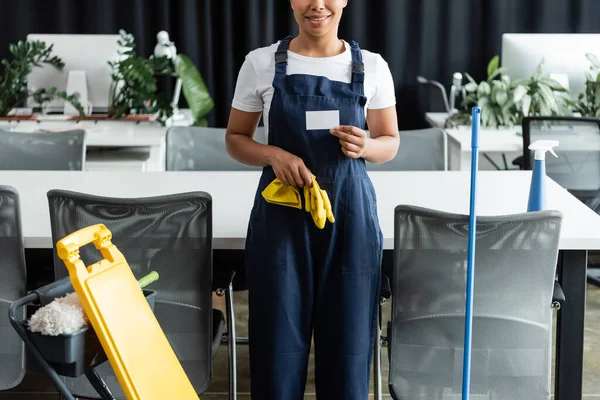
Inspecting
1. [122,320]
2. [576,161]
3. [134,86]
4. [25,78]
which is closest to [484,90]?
[576,161]

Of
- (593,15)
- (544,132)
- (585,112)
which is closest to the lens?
(544,132)

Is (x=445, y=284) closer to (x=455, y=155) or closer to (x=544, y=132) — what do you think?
(x=544, y=132)

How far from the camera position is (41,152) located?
A: 11.2 ft

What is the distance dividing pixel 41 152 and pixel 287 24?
11.1 feet

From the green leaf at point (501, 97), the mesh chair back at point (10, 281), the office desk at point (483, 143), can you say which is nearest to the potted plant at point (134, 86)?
the office desk at point (483, 143)

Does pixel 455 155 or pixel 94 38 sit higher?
pixel 94 38

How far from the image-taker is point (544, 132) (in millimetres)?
3732

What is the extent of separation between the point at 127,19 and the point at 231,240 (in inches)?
177

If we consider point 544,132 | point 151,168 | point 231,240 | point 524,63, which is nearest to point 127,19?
point 151,168

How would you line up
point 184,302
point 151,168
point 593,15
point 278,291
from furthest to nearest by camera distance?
point 593,15 < point 151,168 < point 184,302 < point 278,291

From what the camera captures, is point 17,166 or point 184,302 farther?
point 17,166

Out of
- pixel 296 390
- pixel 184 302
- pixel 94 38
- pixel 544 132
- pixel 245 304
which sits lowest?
pixel 245 304

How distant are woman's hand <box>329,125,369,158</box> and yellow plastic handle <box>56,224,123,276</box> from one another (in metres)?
0.58

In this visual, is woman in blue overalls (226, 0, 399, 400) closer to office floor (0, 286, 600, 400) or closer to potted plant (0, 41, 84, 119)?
office floor (0, 286, 600, 400)
